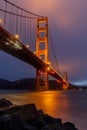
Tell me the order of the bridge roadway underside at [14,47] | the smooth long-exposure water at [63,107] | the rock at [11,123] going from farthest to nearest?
the bridge roadway underside at [14,47], the smooth long-exposure water at [63,107], the rock at [11,123]

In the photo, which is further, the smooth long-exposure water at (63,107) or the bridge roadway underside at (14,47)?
the bridge roadway underside at (14,47)

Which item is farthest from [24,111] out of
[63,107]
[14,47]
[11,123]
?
[14,47]

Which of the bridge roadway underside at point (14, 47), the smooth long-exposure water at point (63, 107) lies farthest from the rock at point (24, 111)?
the bridge roadway underside at point (14, 47)

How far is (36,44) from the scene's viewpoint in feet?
172

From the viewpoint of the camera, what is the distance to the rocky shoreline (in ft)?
21.7

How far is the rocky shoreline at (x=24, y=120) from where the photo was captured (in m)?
6.63

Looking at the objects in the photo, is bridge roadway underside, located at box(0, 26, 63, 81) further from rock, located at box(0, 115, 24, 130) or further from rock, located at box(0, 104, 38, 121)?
rock, located at box(0, 115, 24, 130)

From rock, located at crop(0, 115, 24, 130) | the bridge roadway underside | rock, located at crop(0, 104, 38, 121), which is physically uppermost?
the bridge roadway underside

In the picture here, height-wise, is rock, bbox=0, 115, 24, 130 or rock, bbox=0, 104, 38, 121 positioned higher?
rock, bbox=0, 104, 38, 121

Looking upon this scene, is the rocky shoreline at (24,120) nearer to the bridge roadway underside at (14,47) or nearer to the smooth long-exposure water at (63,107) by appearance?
the smooth long-exposure water at (63,107)

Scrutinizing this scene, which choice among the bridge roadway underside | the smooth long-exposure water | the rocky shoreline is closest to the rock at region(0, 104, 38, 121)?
the rocky shoreline

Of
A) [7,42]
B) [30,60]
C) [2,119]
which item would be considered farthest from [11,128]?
[30,60]

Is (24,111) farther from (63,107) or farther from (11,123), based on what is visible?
(63,107)

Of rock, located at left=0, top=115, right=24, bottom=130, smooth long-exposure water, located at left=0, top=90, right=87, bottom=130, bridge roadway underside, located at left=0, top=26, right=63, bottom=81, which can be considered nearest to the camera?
rock, located at left=0, top=115, right=24, bottom=130
